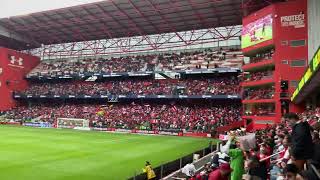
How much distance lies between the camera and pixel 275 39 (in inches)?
1580

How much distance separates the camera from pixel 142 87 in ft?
201

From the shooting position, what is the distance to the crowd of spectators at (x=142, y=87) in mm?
54656

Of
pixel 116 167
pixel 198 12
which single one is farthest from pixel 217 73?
pixel 116 167

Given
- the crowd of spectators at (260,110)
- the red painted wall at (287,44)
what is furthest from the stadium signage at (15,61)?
the red painted wall at (287,44)

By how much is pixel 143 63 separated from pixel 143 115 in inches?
442

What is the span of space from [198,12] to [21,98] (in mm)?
40336

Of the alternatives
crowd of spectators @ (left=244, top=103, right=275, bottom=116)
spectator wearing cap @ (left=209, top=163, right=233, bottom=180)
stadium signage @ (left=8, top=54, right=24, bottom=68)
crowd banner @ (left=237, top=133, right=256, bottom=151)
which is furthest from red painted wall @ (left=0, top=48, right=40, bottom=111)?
spectator wearing cap @ (left=209, top=163, right=233, bottom=180)

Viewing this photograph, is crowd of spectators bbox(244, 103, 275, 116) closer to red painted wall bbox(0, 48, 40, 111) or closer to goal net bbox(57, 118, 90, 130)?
goal net bbox(57, 118, 90, 130)

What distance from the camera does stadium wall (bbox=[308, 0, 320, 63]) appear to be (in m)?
32.6

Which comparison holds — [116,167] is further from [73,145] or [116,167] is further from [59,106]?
[59,106]

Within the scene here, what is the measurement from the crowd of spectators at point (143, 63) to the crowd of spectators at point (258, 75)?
6.88m

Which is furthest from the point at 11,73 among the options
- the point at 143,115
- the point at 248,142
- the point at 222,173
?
the point at 222,173

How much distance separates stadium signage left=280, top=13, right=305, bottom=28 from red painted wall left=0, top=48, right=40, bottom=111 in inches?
2015

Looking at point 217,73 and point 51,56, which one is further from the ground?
point 51,56
